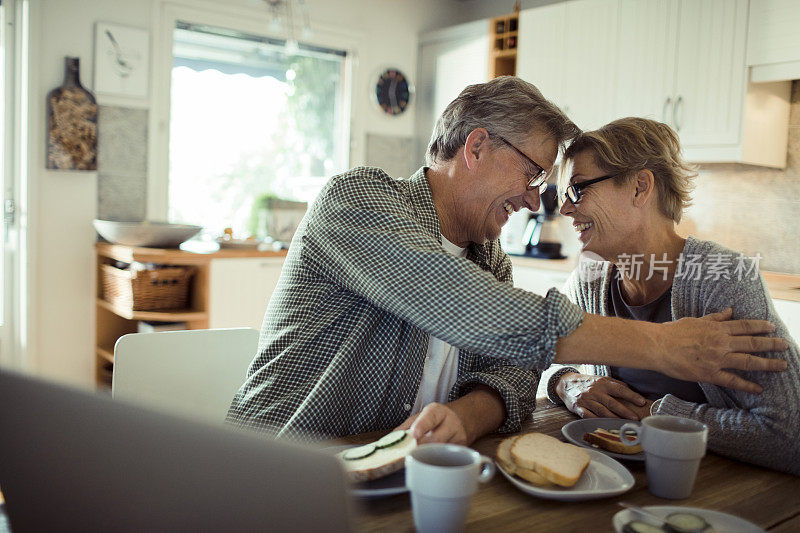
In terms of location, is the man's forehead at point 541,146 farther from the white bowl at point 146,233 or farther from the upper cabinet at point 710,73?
the white bowl at point 146,233

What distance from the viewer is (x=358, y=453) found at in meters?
0.99

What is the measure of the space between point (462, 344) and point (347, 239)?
31 cm

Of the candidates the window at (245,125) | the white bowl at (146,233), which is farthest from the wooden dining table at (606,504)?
the window at (245,125)

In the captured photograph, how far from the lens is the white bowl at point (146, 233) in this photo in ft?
11.1

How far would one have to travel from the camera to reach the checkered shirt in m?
1.16

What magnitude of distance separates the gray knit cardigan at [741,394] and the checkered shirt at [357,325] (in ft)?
1.06

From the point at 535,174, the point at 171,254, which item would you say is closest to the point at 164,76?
the point at 171,254

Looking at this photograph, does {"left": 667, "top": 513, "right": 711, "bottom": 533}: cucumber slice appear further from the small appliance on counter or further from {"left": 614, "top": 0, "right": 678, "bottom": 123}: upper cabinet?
the small appliance on counter

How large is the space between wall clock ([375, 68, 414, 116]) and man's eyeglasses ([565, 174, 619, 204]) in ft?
11.2

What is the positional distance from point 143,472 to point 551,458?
0.65 meters

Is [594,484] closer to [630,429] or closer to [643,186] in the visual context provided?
[630,429]

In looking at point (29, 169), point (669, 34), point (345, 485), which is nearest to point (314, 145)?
point (29, 169)

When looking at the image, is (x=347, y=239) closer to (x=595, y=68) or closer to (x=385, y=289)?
(x=385, y=289)

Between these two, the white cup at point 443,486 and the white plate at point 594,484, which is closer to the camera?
the white cup at point 443,486
